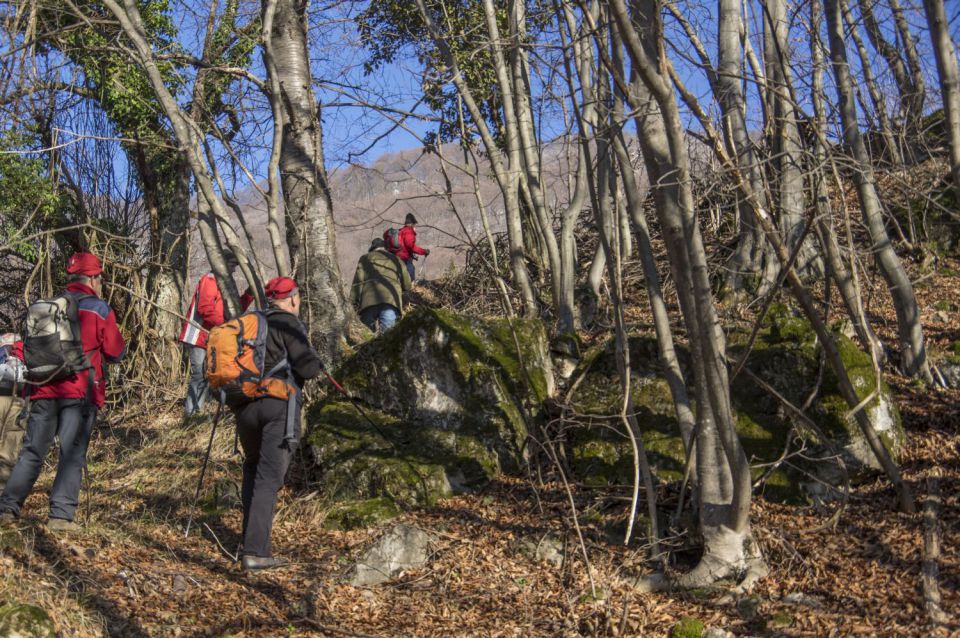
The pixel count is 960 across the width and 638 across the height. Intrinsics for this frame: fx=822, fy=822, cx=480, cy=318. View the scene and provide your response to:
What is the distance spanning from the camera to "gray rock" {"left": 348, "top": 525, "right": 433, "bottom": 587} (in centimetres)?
529

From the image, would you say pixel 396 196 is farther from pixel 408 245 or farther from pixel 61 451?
pixel 61 451

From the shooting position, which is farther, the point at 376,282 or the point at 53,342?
the point at 376,282

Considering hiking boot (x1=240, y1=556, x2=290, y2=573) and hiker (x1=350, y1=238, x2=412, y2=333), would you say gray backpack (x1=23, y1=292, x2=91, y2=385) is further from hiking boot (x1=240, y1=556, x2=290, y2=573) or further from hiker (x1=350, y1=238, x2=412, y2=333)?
hiker (x1=350, y1=238, x2=412, y2=333)

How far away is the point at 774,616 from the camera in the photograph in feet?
14.4

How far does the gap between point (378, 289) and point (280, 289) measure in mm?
4710

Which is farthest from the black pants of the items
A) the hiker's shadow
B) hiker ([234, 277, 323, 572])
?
the hiker's shadow

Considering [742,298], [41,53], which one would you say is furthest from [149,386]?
[742,298]

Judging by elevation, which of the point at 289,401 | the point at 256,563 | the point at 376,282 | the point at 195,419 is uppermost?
the point at 376,282

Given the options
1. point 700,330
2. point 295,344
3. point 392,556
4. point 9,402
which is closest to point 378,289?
point 9,402

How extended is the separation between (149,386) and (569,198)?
5958mm

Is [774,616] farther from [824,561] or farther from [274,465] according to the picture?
[274,465]

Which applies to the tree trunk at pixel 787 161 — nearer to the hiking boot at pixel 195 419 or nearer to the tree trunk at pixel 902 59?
the tree trunk at pixel 902 59

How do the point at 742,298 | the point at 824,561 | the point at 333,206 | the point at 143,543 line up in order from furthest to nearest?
the point at 742,298 → the point at 333,206 → the point at 143,543 → the point at 824,561

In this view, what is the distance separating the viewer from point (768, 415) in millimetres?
6090
